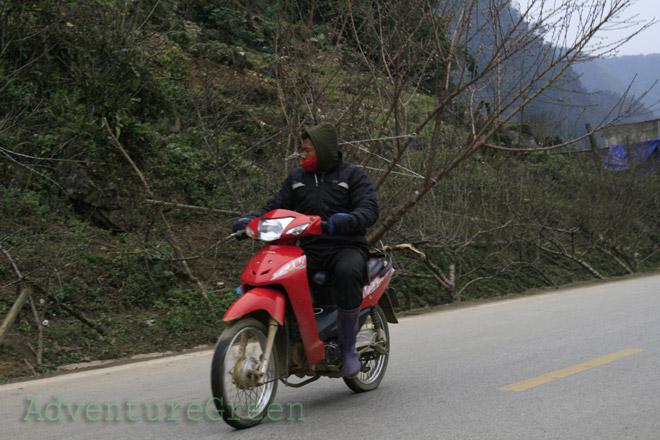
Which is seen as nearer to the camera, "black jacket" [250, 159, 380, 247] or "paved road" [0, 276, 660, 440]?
"paved road" [0, 276, 660, 440]

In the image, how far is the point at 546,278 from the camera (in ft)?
55.4

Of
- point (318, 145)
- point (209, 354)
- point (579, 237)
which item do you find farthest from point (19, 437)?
point (579, 237)

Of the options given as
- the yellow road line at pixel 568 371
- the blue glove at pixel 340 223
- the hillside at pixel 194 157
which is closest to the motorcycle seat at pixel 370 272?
the blue glove at pixel 340 223

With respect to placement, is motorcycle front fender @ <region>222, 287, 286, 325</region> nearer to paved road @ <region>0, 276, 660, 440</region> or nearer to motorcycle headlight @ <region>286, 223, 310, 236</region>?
motorcycle headlight @ <region>286, 223, 310, 236</region>

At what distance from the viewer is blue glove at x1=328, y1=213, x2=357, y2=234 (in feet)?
15.2

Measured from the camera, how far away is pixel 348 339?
4.97m

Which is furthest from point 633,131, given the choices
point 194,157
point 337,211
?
point 337,211

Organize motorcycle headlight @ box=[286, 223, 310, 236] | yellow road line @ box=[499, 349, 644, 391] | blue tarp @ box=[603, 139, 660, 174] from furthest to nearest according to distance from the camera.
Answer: blue tarp @ box=[603, 139, 660, 174], yellow road line @ box=[499, 349, 644, 391], motorcycle headlight @ box=[286, 223, 310, 236]

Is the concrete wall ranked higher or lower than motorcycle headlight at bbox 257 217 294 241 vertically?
higher

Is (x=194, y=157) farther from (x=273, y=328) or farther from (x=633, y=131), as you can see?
(x=633, y=131)

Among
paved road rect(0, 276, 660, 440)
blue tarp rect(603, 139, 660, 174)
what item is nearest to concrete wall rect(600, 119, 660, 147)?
blue tarp rect(603, 139, 660, 174)

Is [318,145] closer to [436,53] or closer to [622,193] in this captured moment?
[436,53]

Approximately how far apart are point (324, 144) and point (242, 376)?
5.77ft

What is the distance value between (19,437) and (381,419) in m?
2.35
